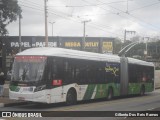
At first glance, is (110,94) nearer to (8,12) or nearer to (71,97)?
(71,97)

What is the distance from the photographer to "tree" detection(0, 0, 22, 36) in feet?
171

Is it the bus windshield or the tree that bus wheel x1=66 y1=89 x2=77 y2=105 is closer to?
the bus windshield

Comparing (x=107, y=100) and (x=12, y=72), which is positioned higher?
(x=12, y=72)

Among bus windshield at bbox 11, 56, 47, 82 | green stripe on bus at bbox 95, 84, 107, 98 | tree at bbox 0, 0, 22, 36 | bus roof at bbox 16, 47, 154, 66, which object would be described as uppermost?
tree at bbox 0, 0, 22, 36

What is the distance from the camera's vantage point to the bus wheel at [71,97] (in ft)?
74.8

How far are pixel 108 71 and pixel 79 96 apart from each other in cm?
467

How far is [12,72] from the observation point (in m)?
21.8

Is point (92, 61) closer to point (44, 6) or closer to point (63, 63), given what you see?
point (63, 63)

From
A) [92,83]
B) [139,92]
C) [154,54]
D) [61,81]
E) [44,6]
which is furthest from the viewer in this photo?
[154,54]

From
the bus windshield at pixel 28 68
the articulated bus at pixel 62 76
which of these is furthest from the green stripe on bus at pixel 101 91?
the bus windshield at pixel 28 68

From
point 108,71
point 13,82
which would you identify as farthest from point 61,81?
point 108,71

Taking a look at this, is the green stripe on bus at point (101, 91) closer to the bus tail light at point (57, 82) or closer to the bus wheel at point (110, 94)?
the bus wheel at point (110, 94)

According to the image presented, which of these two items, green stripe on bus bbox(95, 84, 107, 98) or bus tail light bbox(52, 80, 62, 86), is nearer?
bus tail light bbox(52, 80, 62, 86)

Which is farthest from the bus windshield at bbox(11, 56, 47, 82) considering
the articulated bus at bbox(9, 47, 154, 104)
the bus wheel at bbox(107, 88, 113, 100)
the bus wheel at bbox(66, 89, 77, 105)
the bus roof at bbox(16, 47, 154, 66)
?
the bus wheel at bbox(107, 88, 113, 100)
